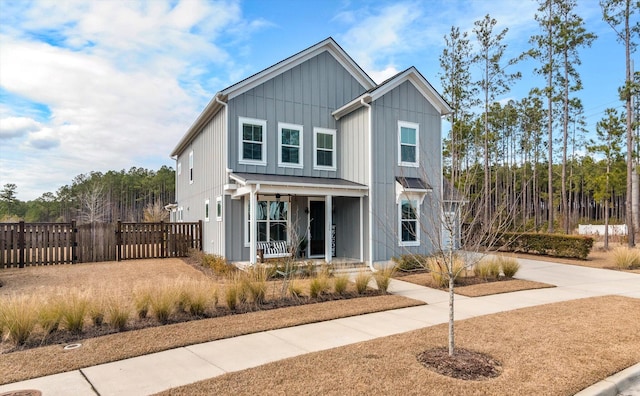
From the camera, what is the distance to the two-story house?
1371 cm

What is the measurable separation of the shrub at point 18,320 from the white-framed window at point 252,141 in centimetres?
875

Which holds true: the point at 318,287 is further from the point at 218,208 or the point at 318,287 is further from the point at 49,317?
the point at 218,208

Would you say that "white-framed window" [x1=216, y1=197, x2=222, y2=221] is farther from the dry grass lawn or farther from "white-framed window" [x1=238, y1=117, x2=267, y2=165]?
the dry grass lawn

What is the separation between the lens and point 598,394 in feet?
13.7

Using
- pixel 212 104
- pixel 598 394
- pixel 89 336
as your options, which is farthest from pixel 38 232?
pixel 598 394

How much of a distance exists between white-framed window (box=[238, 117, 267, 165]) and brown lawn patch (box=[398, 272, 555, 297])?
6.66 meters

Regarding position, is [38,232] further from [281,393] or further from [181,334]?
[281,393]

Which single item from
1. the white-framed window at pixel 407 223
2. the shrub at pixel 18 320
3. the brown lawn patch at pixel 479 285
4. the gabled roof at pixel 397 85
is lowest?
the brown lawn patch at pixel 479 285

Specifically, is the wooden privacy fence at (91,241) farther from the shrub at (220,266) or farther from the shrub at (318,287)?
the shrub at (318,287)

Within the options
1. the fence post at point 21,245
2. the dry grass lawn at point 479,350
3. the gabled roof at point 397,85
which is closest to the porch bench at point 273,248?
the gabled roof at point 397,85

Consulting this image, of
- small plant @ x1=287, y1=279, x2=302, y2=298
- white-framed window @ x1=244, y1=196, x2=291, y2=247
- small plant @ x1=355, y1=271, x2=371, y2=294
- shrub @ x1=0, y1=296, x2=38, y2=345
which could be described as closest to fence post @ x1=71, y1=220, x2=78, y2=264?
white-framed window @ x1=244, y1=196, x2=291, y2=247

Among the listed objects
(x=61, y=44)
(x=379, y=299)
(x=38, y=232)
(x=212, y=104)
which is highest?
(x=61, y=44)

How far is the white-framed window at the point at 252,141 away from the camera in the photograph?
45.6ft

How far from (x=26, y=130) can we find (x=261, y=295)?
24.2 metres
